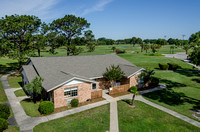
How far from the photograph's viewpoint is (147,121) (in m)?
15.4

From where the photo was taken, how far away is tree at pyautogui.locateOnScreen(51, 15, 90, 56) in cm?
4449

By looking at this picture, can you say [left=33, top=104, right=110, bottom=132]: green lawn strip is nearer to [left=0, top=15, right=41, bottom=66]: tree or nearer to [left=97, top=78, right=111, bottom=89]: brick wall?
[left=97, top=78, right=111, bottom=89]: brick wall

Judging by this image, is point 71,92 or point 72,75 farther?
point 72,75

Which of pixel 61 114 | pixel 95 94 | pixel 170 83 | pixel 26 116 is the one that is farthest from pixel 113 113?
pixel 170 83

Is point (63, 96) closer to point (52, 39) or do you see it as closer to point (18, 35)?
point (18, 35)

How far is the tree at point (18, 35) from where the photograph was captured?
34.6 m

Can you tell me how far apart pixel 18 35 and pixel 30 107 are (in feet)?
88.5

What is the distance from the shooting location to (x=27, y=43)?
38625 millimetres

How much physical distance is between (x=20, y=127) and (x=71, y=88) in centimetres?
713

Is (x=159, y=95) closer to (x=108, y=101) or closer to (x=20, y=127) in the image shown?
(x=108, y=101)

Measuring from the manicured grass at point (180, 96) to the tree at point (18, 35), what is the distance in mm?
31633

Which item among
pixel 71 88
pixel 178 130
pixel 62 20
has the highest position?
pixel 62 20

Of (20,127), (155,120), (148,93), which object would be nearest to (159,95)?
(148,93)

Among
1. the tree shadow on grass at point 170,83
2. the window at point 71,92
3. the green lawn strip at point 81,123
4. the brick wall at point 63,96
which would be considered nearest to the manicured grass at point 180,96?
the tree shadow on grass at point 170,83
